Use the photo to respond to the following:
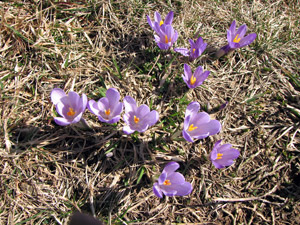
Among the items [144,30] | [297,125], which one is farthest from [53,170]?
[297,125]

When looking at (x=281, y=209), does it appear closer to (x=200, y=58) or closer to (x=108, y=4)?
(x=200, y=58)

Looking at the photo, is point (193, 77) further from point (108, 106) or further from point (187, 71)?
point (108, 106)

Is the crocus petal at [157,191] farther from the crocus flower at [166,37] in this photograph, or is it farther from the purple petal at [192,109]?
the crocus flower at [166,37]

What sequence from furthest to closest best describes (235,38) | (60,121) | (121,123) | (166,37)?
(235,38) < (166,37) < (121,123) < (60,121)

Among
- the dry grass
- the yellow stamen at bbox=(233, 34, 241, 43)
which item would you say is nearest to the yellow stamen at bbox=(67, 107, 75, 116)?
the dry grass

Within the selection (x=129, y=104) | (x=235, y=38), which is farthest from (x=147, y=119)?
(x=235, y=38)
